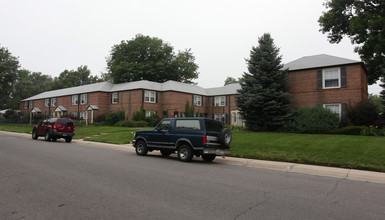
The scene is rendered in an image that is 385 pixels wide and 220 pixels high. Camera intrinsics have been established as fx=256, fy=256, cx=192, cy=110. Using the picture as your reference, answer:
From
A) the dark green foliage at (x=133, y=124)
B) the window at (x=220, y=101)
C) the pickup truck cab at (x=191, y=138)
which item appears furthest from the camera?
the window at (x=220, y=101)

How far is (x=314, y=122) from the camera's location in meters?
18.9

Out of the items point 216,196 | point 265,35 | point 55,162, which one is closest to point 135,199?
point 216,196

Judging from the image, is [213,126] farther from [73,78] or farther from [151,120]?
[73,78]

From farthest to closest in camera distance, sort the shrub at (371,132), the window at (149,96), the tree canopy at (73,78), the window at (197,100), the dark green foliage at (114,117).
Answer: the tree canopy at (73,78)
the window at (197,100)
the window at (149,96)
the dark green foliage at (114,117)
the shrub at (371,132)

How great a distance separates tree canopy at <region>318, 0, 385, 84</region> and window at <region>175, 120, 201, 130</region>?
17735 mm

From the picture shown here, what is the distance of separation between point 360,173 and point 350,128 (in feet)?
34.4

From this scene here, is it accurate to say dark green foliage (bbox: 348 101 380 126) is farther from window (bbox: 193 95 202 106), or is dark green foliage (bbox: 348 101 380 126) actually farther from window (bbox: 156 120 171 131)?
window (bbox: 193 95 202 106)

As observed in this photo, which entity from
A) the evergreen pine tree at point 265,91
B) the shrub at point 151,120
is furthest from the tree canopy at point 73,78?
the evergreen pine tree at point 265,91

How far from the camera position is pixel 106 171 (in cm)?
793

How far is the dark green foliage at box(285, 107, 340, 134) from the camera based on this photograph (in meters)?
18.6

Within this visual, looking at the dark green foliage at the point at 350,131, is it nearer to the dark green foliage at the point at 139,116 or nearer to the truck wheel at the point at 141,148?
the truck wheel at the point at 141,148

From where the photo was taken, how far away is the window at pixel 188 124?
10859 mm

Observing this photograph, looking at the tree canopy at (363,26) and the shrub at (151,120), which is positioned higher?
the tree canopy at (363,26)

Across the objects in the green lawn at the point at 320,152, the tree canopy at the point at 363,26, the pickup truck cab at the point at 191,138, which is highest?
the tree canopy at the point at 363,26
